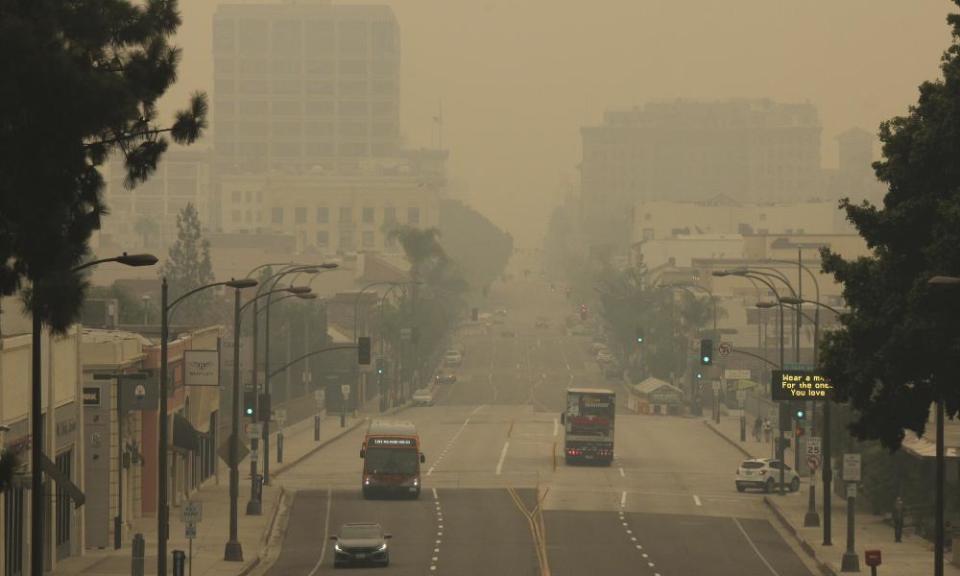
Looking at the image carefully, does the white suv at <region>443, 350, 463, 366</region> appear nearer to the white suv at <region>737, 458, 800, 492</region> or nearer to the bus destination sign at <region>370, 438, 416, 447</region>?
the white suv at <region>737, 458, 800, 492</region>

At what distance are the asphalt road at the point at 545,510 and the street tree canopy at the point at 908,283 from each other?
9771 millimetres

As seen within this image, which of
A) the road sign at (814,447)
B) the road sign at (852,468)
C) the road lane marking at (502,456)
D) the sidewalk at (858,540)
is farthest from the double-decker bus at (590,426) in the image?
the road sign at (852,468)

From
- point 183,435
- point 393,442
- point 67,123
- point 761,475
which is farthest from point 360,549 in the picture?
point 761,475

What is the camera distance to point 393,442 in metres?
74.1

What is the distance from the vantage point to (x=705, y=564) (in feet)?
185

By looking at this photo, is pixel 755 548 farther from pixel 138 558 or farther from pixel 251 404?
pixel 251 404

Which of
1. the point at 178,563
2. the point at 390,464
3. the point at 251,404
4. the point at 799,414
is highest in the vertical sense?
the point at 251,404

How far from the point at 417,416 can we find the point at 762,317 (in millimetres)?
39245

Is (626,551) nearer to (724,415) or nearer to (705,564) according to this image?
(705,564)

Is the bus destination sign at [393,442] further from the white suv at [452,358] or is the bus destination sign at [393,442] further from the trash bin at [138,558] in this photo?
the white suv at [452,358]

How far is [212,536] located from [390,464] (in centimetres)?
1222

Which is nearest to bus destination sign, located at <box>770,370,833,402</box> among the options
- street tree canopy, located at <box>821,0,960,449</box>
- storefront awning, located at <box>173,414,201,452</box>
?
storefront awning, located at <box>173,414,201,452</box>

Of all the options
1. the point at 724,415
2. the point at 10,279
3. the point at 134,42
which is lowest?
the point at 724,415

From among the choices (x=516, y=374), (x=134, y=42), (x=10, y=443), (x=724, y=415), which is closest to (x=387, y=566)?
(x=10, y=443)
